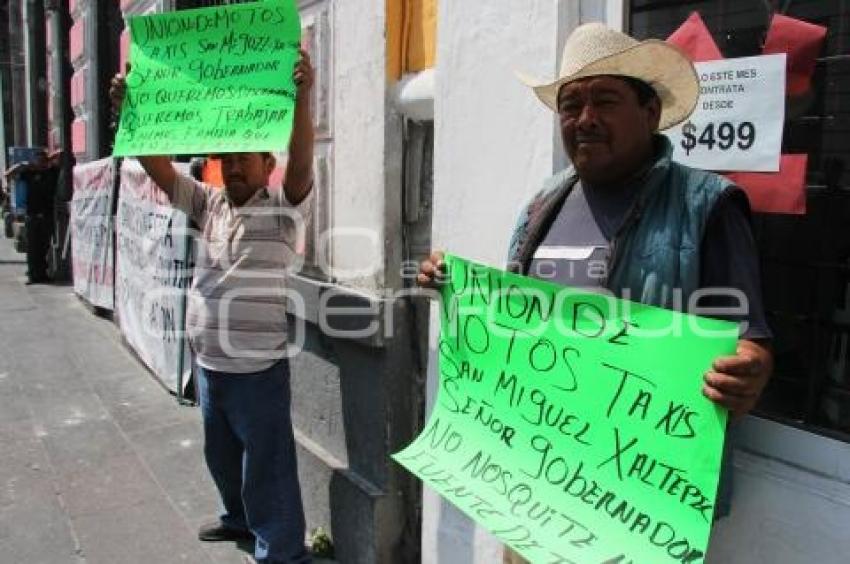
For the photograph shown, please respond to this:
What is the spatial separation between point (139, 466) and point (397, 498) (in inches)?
74.9

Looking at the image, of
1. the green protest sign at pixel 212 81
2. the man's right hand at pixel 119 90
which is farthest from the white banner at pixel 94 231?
the green protest sign at pixel 212 81

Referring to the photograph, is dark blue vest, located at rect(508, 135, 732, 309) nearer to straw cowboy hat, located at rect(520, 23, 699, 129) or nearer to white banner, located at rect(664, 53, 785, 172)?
straw cowboy hat, located at rect(520, 23, 699, 129)

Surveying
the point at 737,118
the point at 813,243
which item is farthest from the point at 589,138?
the point at 813,243

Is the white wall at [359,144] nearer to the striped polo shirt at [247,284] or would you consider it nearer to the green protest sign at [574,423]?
the striped polo shirt at [247,284]

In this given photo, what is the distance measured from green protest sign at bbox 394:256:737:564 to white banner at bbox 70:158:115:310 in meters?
5.87

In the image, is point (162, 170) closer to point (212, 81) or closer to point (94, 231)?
point (212, 81)

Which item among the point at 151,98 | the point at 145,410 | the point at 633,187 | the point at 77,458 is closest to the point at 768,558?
the point at 633,187

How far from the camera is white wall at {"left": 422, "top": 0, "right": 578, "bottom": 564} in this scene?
8.16 ft

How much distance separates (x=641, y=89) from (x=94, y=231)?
277 inches

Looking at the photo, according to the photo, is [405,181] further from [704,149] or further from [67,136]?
[67,136]

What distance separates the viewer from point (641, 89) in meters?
1.83

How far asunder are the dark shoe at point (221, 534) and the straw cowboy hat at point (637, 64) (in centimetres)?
267

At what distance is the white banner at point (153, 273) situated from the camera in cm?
530

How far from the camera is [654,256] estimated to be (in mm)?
1771
